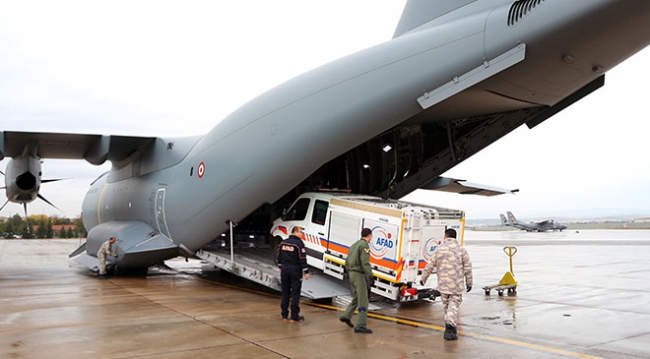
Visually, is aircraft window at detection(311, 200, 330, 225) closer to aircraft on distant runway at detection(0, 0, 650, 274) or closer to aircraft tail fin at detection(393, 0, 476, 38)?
aircraft on distant runway at detection(0, 0, 650, 274)

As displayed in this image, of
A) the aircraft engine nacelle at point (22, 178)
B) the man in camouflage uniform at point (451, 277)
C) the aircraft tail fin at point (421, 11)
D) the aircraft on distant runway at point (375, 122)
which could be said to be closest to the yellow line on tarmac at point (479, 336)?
the man in camouflage uniform at point (451, 277)

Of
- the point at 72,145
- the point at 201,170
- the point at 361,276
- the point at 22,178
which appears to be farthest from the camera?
the point at 72,145

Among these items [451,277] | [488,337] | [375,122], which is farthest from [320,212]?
[488,337]

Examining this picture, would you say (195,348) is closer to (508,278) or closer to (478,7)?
(478,7)

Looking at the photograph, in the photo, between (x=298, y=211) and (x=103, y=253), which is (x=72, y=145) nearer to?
(x=103, y=253)

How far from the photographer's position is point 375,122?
9164mm

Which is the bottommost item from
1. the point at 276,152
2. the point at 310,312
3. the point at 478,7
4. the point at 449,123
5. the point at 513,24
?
the point at 310,312

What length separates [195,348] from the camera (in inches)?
256

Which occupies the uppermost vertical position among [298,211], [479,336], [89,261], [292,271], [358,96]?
[358,96]

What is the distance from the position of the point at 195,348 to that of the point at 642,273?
1412 centimetres

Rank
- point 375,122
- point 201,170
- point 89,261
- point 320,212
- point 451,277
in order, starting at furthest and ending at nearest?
point 89,261 → point 201,170 → point 320,212 → point 375,122 → point 451,277

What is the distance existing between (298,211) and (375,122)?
3.03 metres

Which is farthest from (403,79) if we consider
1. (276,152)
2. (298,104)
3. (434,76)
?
(276,152)

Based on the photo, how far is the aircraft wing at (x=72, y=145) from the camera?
14000 mm
